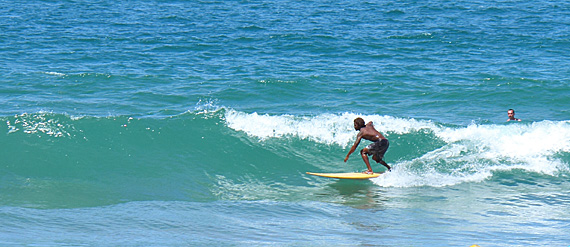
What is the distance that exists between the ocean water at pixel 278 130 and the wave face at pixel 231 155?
0.17ft

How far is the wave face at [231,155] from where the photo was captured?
1155 cm

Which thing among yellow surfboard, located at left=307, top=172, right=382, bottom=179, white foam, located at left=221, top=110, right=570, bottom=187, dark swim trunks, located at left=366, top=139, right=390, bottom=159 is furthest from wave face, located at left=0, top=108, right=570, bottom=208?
dark swim trunks, located at left=366, top=139, right=390, bottom=159

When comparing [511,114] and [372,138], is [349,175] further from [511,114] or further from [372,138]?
[511,114]

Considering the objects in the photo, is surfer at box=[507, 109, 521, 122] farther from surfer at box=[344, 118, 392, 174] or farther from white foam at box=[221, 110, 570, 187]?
surfer at box=[344, 118, 392, 174]

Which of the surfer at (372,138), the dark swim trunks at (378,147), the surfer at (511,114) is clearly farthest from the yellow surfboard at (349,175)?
the surfer at (511,114)

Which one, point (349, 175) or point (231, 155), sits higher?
point (231, 155)

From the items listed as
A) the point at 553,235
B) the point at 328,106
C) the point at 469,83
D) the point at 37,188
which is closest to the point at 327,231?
the point at 553,235

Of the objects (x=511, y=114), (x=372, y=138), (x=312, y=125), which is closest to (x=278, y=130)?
(x=312, y=125)

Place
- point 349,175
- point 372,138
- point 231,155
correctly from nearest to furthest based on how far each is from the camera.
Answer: point 372,138
point 349,175
point 231,155

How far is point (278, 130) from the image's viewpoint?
15102 mm

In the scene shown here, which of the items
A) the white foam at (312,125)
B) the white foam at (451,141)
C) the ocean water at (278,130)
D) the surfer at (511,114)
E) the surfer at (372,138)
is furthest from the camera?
the surfer at (511,114)

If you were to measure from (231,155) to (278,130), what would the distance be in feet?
5.48

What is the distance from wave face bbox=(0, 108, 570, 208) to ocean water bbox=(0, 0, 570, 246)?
0.17ft

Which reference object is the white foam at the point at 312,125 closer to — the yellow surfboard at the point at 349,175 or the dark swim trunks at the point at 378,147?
the yellow surfboard at the point at 349,175
